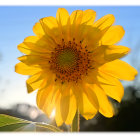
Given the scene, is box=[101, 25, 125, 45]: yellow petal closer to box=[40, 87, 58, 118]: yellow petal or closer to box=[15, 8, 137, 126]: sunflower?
box=[15, 8, 137, 126]: sunflower

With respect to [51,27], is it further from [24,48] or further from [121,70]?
[121,70]

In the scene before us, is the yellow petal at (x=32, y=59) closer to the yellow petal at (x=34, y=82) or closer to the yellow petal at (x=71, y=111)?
the yellow petal at (x=34, y=82)

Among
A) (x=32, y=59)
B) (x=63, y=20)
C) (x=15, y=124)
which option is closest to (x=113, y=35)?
(x=63, y=20)

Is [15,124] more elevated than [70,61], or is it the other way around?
[70,61]

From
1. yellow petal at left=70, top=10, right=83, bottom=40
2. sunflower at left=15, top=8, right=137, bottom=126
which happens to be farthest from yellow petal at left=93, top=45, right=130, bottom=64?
yellow petal at left=70, top=10, right=83, bottom=40

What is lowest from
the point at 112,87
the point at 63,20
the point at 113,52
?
the point at 112,87

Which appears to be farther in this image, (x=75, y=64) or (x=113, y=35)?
(x=75, y=64)

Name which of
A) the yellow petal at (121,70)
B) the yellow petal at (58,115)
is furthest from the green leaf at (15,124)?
the yellow petal at (121,70)
